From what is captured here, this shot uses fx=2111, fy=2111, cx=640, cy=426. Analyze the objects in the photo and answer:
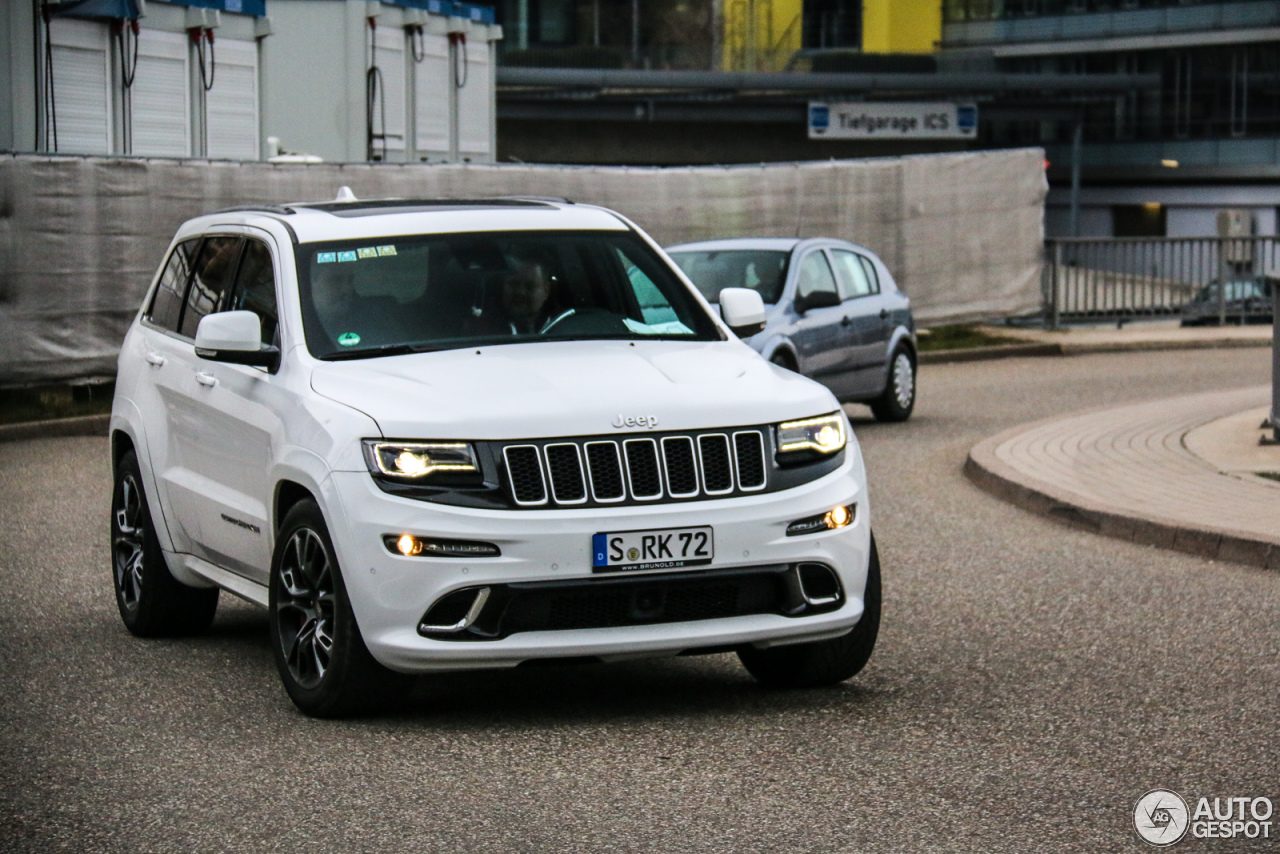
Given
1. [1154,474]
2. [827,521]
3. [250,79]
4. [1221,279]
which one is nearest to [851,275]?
[1154,474]

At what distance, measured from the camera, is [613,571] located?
636 centimetres

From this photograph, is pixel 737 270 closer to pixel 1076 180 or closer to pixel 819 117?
pixel 819 117

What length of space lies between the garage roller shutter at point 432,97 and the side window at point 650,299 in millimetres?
23459

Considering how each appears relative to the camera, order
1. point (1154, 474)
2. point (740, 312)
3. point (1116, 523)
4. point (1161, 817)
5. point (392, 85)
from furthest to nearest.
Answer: point (392, 85) < point (1154, 474) < point (1116, 523) < point (740, 312) < point (1161, 817)

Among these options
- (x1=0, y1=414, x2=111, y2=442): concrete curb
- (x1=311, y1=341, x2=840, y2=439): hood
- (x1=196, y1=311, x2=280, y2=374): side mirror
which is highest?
(x1=196, y1=311, x2=280, y2=374): side mirror

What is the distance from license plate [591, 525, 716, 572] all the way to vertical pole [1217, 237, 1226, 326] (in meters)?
26.4

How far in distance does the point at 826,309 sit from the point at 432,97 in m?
15.4

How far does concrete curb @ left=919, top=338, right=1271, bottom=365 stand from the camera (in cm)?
2641

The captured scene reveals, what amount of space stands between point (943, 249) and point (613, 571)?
915 inches

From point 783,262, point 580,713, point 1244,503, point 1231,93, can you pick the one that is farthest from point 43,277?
point 1231,93

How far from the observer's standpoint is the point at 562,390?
662cm

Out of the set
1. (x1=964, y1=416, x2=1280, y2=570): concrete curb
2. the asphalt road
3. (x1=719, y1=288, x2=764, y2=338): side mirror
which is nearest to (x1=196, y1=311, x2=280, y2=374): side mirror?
the asphalt road

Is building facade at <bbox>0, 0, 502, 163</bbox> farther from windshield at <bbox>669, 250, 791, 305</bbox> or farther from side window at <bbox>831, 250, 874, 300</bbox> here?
side window at <bbox>831, 250, 874, 300</bbox>

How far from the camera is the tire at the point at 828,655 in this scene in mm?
7051
